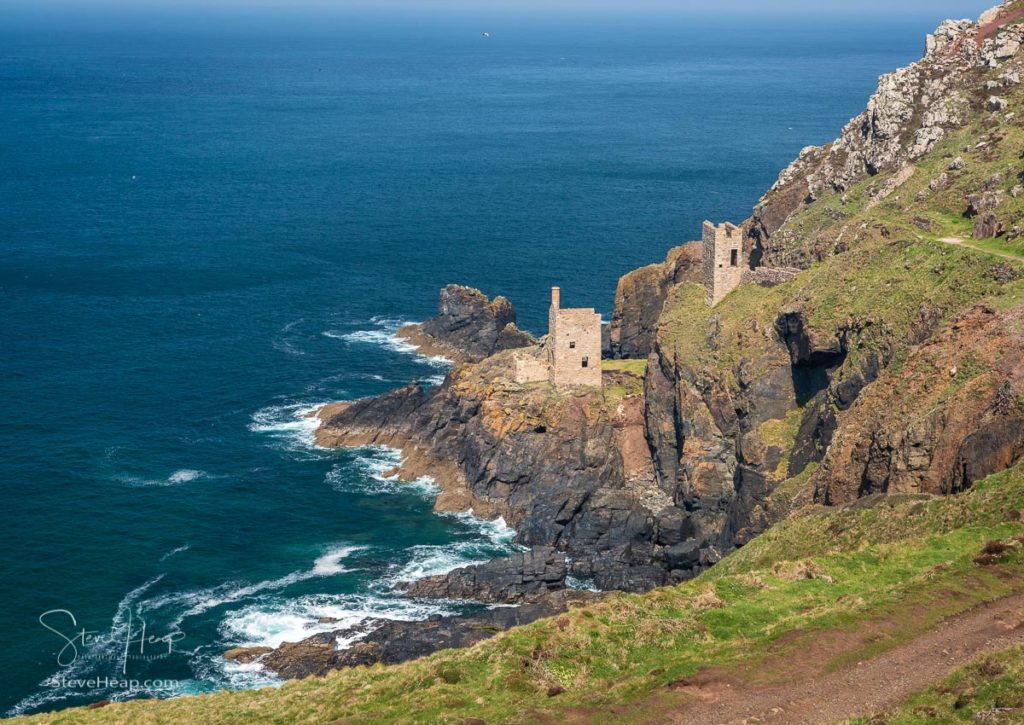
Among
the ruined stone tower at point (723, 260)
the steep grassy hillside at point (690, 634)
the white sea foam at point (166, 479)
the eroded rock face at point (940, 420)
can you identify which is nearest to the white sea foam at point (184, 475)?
the white sea foam at point (166, 479)

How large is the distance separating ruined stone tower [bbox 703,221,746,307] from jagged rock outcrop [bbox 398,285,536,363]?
102 feet

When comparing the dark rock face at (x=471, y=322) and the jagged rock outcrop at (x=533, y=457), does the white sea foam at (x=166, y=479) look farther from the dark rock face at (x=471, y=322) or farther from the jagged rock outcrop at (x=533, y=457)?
the dark rock face at (x=471, y=322)

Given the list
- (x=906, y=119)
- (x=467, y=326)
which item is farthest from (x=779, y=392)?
(x=467, y=326)

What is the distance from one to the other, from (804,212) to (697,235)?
70.4 meters

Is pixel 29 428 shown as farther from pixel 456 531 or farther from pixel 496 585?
A: pixel 496 585

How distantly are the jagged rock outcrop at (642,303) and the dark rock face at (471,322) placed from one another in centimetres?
1238

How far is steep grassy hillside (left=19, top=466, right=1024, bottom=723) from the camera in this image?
43375 millimetres

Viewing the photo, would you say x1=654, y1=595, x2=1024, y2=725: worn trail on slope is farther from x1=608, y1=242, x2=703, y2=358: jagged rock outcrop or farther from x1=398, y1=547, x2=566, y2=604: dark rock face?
x1=608, y1=242, x2=703, y2=358: jagged rock outcrop

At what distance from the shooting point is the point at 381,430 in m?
108

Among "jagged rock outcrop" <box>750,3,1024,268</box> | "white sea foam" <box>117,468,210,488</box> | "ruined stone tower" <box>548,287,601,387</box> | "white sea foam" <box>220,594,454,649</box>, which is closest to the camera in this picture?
"white sea foam" <box>220,594,454,649</box>

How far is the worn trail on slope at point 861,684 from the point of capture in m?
38.3

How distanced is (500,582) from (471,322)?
51.4 meters

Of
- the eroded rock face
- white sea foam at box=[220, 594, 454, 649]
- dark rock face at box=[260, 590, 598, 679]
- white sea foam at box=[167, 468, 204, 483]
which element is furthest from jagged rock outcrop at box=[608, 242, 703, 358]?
the eroded rock face

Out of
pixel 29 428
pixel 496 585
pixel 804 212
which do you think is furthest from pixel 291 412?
pixel 804 212
